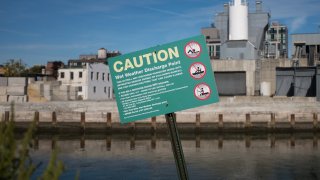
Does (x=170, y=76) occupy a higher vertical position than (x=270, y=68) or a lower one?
lower

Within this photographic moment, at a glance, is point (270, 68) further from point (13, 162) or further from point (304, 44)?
point (13, 162)

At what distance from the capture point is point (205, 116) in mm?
55875

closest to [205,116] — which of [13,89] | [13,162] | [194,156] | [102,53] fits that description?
[194,156]

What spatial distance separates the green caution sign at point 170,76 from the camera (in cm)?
779

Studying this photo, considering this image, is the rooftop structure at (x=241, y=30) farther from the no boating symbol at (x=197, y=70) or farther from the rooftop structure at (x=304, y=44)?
the no boating symbol at (x=197, y=70)

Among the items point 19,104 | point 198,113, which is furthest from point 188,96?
point 19,104

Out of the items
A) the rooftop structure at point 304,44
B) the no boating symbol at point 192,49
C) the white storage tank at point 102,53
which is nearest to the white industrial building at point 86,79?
the white storage tank at point 102,53

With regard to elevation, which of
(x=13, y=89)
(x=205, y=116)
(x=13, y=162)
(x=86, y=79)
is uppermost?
(x=86, y=79)

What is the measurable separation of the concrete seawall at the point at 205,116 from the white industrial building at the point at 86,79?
81.0ft

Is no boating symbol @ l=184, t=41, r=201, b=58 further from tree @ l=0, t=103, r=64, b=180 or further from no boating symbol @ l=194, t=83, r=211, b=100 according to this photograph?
tree @ l=0, t=103, r=64, b=180

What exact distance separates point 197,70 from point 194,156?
2661cm

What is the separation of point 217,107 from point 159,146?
60.2ft

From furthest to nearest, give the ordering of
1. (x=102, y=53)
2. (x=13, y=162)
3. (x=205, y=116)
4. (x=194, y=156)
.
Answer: (x=102, y=53) → (x=205, y=116) → (x=194, y=156) → (x=13, y=162)

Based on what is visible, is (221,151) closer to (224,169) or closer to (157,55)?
(224,169)
